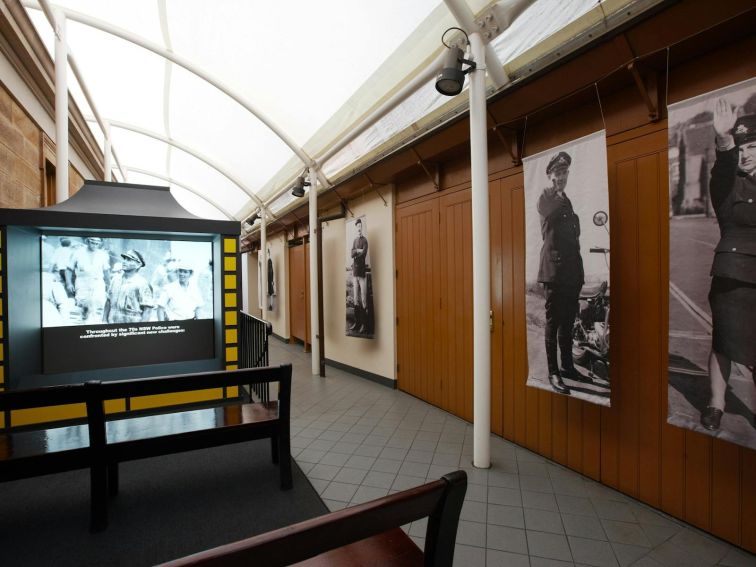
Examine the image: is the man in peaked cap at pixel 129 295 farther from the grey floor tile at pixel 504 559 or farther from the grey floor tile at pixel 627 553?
the grey floor tile at pixel 627 553

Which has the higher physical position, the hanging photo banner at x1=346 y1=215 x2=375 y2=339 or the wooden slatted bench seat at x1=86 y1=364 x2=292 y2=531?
Result: the hanging photo banner at x1=346 y1=215 x2=375 y2=339

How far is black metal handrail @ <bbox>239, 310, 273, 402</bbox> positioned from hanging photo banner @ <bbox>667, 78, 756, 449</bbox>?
3334mm

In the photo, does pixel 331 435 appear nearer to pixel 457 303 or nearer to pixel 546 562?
pixel 457 303

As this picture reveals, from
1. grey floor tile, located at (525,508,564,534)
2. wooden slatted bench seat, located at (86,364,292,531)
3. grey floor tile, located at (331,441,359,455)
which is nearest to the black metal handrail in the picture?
grey floor tile, located at (331,441,359,455)

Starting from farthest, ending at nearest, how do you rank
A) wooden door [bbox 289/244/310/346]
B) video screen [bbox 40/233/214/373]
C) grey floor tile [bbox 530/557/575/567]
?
1. wooden door [bbox 289/244/310/346]
2. video screen [bbox 40/233/214/373]
3. grey floor tile [bbox 530/557/575/567]

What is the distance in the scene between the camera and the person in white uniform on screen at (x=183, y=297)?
4.27 m

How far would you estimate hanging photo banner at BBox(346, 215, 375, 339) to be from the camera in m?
5.27

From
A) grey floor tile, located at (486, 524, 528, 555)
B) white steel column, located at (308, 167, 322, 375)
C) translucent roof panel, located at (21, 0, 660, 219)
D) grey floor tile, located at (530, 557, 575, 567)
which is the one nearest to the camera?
grey floor tile, located at (530, 557, 575, 567)

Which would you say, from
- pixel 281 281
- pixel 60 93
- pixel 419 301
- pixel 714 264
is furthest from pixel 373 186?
pixel 281 281

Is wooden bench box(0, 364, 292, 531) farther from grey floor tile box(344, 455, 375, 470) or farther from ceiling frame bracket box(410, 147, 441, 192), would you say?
ceiling frame bracket box(410, 147, 441, 192)

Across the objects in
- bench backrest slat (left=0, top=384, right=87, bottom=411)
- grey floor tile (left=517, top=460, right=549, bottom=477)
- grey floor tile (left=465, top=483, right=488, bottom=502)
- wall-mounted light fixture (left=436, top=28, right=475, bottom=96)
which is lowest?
grey floor tile (left=517, top=460, right=549, bottom=477)

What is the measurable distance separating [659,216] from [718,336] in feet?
2.78

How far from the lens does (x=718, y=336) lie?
180 centimetres

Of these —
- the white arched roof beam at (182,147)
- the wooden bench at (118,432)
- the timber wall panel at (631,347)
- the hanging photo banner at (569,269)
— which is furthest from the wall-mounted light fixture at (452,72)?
the white arched roof beam at (182,147)
